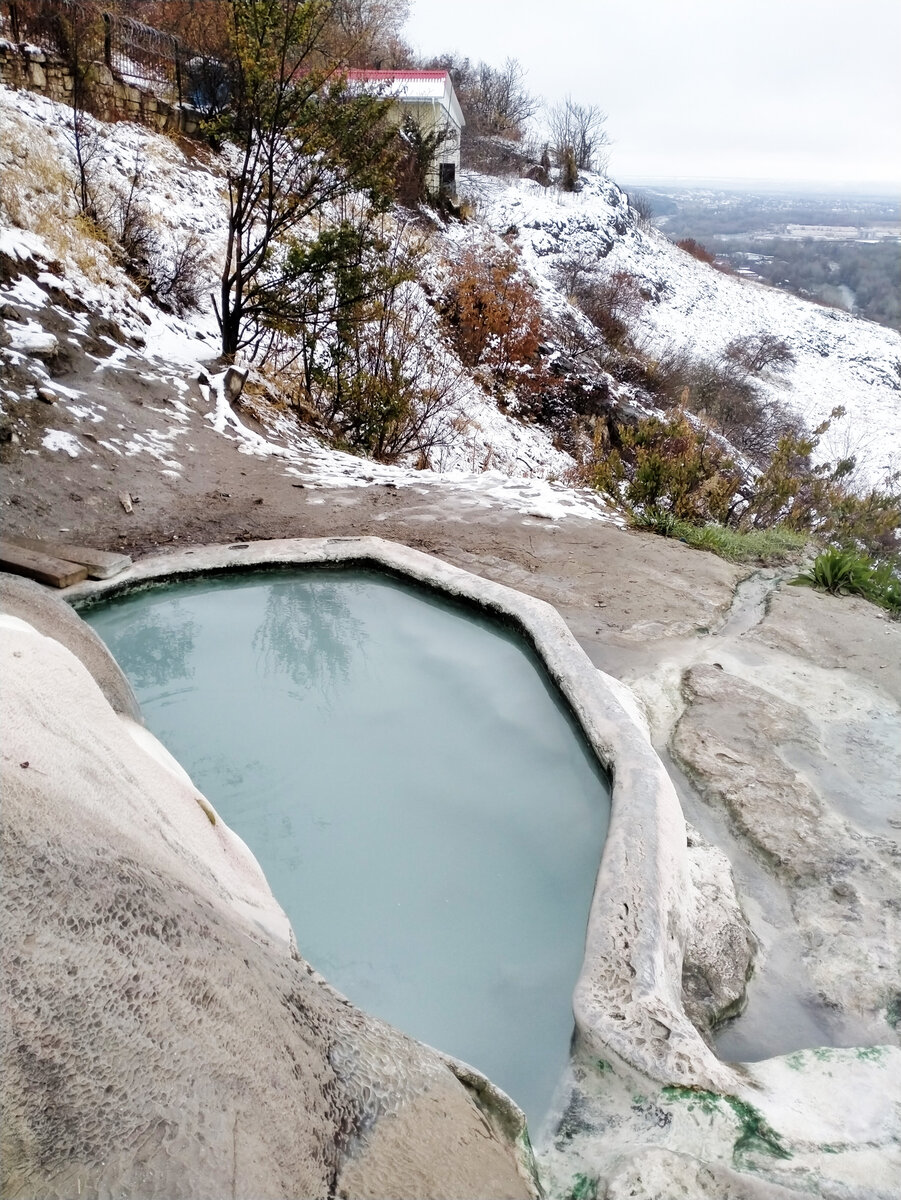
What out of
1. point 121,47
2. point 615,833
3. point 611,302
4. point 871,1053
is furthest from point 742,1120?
point 611,302

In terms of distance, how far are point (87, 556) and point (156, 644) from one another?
2.49 feet

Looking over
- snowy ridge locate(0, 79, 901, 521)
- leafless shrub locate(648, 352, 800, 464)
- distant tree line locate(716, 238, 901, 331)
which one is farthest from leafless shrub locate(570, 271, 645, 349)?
distant tree line locate(716, 238, 901, 331)

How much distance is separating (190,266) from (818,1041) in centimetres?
1001

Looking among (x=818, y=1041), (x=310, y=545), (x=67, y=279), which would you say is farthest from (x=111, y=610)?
(x=67, y=279)

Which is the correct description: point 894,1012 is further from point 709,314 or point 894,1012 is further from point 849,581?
point 709,314

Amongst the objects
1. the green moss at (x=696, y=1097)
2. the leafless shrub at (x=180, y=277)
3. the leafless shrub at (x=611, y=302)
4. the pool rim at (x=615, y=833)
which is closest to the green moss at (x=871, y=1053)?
the pool rim at (x=615, y=833)

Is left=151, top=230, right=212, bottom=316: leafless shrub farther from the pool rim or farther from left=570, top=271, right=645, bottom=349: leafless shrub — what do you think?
left=570, top=271, right=645, bottom=349: leafless shrub

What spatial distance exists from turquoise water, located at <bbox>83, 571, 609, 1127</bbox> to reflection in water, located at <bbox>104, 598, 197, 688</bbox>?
1cm

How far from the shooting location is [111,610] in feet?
13.5

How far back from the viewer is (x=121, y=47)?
493 inches

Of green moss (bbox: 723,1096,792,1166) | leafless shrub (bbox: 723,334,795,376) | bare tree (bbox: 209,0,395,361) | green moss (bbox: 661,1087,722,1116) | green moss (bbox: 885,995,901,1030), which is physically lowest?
green moss (bbox: 885,995,901,1030)

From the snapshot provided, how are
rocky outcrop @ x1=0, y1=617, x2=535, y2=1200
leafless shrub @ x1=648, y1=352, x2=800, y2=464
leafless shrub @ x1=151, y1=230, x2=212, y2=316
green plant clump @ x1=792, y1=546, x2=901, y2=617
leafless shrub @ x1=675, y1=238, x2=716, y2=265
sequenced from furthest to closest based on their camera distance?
leafless shrub @ x1=675, y1=238, x2=716, y2=265 < leafless shrub @ x1=648, y1=352, x2=800, y2=464 < leafless shrub @ x1=151, y1=230, x2=212, y2=316 < green plant clump @ x1=792, y1=546, x2=901, y2=617 < rocky outcrop @ x1=0, y1=617, x2=535, y2=1200

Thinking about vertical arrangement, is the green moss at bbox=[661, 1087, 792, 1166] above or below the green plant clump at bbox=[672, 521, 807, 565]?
below

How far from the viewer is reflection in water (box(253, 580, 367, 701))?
12.7ft
